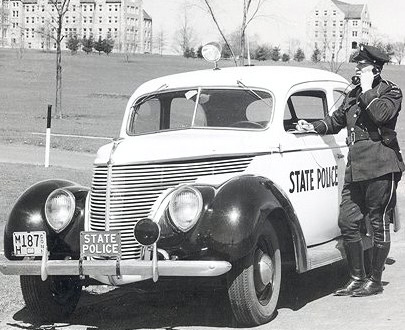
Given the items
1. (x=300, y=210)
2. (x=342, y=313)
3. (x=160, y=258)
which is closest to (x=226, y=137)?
(x=300, y=210)

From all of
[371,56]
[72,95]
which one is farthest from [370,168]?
[72,95]

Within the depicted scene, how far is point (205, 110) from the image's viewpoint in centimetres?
679

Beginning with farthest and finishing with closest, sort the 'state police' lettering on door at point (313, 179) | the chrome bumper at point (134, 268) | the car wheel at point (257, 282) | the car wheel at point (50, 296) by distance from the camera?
the 'state police' lettering on door at point (313, 179), the car wheel at point (50, 296), the car wheel at point (257, 282), the chrome bumper at point (134, 268)

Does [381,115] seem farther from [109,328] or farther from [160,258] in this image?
[109,328]

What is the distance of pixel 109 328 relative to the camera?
18.6 feet

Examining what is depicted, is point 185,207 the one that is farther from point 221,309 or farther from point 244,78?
point 244,78

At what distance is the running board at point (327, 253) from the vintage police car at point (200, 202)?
0.06 feet

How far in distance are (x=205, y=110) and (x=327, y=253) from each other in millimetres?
1622

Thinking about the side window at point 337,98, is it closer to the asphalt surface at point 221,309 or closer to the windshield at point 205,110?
the windshield at point 205,110

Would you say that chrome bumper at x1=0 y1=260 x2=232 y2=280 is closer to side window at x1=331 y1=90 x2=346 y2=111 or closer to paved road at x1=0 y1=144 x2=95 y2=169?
side window at x1=331 y1=90 x2=346 y2=111

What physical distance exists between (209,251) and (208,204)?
34cm

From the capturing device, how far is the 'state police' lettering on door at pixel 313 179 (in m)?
6.31

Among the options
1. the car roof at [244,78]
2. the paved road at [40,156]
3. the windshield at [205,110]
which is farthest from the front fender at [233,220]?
the paved road at [40,156]

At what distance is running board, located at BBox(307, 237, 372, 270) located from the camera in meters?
6.18
